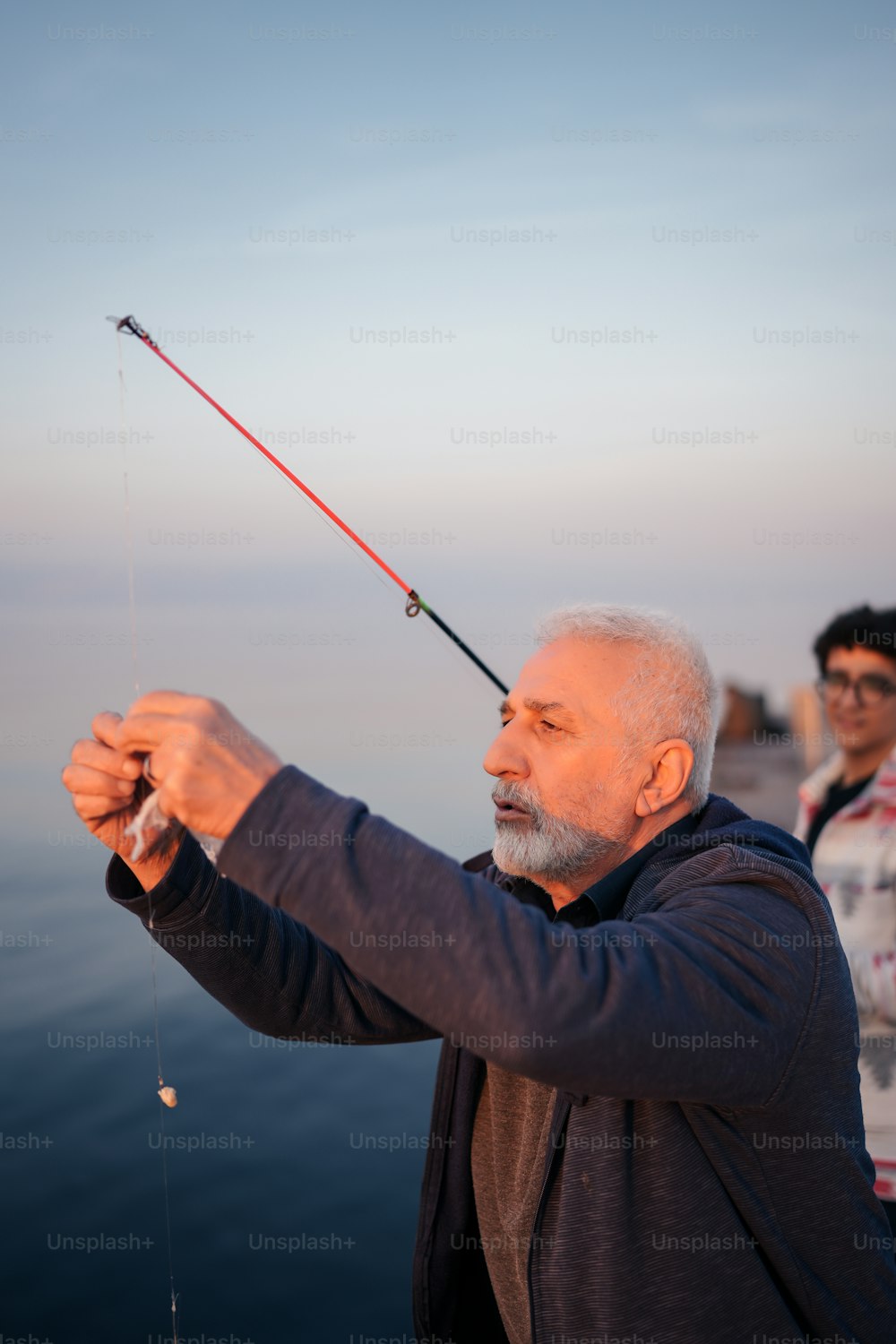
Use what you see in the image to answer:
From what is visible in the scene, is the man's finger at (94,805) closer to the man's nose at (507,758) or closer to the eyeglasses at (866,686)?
the man's nose at (507,758)

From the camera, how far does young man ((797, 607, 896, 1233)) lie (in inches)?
135

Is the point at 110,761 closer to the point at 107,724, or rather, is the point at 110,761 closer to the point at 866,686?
the point at 107,724

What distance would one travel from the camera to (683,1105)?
1.64m

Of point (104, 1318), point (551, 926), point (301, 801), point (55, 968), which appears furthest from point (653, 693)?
point (55, 968)

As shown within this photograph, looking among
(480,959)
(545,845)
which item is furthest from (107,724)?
(545,845)

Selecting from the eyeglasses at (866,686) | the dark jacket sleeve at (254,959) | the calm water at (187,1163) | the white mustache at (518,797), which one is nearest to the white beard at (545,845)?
the white mustache at (518,797)

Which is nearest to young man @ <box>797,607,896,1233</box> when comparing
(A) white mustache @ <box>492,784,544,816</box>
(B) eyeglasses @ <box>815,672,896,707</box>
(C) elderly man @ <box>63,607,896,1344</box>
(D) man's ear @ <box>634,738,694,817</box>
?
(B) eyeglasses @ <box>815,672,896,707</box>

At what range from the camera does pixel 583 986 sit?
1.27 m

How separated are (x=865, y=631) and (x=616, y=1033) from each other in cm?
287

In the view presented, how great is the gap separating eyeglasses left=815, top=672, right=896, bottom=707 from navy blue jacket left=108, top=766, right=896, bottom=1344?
6.63ft

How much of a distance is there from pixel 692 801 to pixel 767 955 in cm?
61

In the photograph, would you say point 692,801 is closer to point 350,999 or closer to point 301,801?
point 350,999

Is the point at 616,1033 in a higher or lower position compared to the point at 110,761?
lower

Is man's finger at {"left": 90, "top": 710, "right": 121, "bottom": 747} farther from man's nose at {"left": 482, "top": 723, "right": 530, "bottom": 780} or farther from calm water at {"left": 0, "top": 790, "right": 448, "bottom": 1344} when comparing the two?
calm water at {"left": 0, "top": 790, "right": 448, "bottom": 1344}
